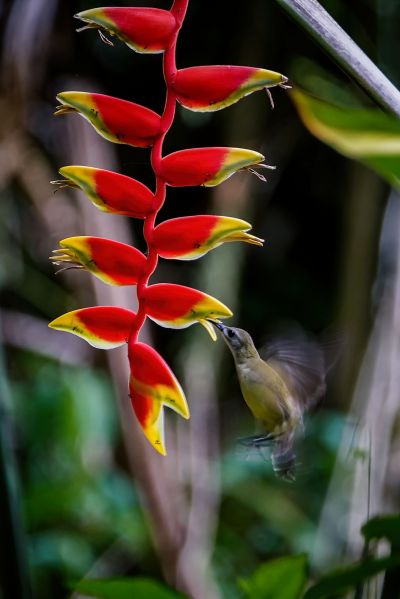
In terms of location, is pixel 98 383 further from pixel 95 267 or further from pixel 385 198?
pixel 95 267

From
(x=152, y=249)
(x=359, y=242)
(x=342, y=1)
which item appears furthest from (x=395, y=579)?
(x=359, y=242)

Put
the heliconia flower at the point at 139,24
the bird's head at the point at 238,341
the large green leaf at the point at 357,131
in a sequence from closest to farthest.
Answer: the large green leaf at the point at 357,131 → the heliconia flower at the point at 139,24 → the bird's head at the point at 238,341

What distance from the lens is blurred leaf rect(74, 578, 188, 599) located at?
47cm

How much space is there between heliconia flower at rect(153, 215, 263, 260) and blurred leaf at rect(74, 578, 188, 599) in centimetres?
21

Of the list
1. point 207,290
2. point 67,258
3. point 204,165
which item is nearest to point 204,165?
point 204,165

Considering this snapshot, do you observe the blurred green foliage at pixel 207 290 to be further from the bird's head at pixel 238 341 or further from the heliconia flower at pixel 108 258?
the heliconia flower at pixel 108 258

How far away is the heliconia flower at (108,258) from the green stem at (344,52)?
0.59ft

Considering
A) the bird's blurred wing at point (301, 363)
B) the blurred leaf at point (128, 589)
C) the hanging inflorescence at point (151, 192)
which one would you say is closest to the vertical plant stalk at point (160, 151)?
the hanging inflorescence at point (151, 192)

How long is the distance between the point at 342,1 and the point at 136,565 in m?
1.35

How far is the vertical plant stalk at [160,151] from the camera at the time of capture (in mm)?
541

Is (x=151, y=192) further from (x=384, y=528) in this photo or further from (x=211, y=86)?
(x=384, y=528)

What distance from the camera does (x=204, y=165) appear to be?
55 centimetres

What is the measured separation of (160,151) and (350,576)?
0.29 metres

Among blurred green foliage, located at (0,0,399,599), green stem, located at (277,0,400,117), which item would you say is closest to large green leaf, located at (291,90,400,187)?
green stem, located at (277,0,400,117)
